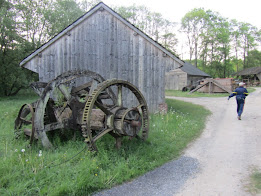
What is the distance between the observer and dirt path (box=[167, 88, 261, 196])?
3729 mm

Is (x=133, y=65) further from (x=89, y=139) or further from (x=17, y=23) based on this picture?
(x=17, y=23)

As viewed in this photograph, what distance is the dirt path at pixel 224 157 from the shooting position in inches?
147

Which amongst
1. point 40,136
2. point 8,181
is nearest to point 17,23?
point 40,136

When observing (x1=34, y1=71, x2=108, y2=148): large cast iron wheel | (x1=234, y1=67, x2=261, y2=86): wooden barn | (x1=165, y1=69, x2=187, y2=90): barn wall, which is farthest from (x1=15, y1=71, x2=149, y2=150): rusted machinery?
(x1=234, y1=67, x2=261, y2=86): wooden barn

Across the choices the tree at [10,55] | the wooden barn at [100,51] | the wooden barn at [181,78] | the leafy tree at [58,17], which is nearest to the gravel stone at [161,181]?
the wooden barn at [100,51]

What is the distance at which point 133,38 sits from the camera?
1008cm

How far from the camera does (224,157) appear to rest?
522cm

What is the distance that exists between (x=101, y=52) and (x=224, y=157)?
23.4ft

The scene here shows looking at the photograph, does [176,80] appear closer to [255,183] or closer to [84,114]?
[255,183]

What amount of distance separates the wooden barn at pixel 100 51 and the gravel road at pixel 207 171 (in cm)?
466

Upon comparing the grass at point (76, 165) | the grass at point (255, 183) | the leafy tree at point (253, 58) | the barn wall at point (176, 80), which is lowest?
the grass at point (255, 183)

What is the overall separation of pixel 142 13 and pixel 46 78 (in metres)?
47.6

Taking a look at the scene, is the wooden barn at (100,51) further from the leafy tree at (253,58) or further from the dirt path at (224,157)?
the leafy tree at (253,58)

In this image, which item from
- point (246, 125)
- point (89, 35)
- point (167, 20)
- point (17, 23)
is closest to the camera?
point (246, 125)
